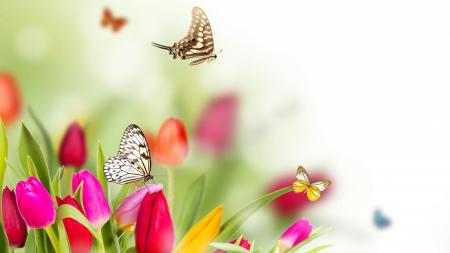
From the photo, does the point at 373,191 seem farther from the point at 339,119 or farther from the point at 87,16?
the point at 87,16

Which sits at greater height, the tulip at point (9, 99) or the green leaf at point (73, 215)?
the tulip at point (9, 99)

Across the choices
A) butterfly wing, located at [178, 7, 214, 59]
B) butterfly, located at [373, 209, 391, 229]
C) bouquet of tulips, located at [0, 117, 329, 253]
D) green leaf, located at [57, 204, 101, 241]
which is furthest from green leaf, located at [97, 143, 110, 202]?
butterfly, located at [373, 209, 391, 229]

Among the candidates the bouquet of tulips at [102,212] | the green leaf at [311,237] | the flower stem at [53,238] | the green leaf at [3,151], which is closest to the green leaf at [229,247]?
the bouquet of tulips at [102,212]

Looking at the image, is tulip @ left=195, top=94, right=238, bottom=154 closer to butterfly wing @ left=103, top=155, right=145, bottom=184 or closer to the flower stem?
butterfly wing @ left=103, top=155, right=145, bottom=184

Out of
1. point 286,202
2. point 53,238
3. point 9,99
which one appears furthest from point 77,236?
point 286,202

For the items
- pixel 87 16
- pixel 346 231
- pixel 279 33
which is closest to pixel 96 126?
pixel 87 16

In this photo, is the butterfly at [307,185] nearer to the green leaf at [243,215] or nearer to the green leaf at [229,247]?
the green leaf at [243,215]
